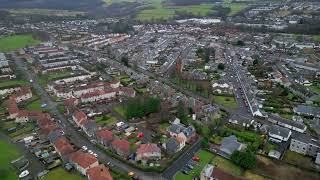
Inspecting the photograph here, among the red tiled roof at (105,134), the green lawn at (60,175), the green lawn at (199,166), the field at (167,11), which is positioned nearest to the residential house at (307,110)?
the green lawn at (199,166)

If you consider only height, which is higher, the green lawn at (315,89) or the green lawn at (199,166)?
the green lawn at (315,89)

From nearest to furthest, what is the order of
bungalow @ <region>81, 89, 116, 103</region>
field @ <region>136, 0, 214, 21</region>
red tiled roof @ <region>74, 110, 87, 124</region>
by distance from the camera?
1. red tiled roof @ <region>74, 110, 87, 124</region>
2. bungalow @ <region>81, 89, 116, 103</region>
3. field @ <region>136, 0, 214, 21</region>

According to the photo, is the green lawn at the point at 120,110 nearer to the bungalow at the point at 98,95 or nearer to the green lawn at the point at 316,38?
the bungalow at the point at 98,95

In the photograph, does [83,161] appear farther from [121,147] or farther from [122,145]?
[122,145]

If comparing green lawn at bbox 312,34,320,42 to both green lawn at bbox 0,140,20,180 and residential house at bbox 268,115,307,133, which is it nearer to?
residential house at bbox 268,115,307,133

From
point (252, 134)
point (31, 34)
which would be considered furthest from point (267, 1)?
point (252, 134)

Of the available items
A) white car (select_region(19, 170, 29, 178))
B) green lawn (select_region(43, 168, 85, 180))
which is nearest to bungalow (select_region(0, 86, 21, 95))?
white car (select_region(19, 170, 29, 178))
